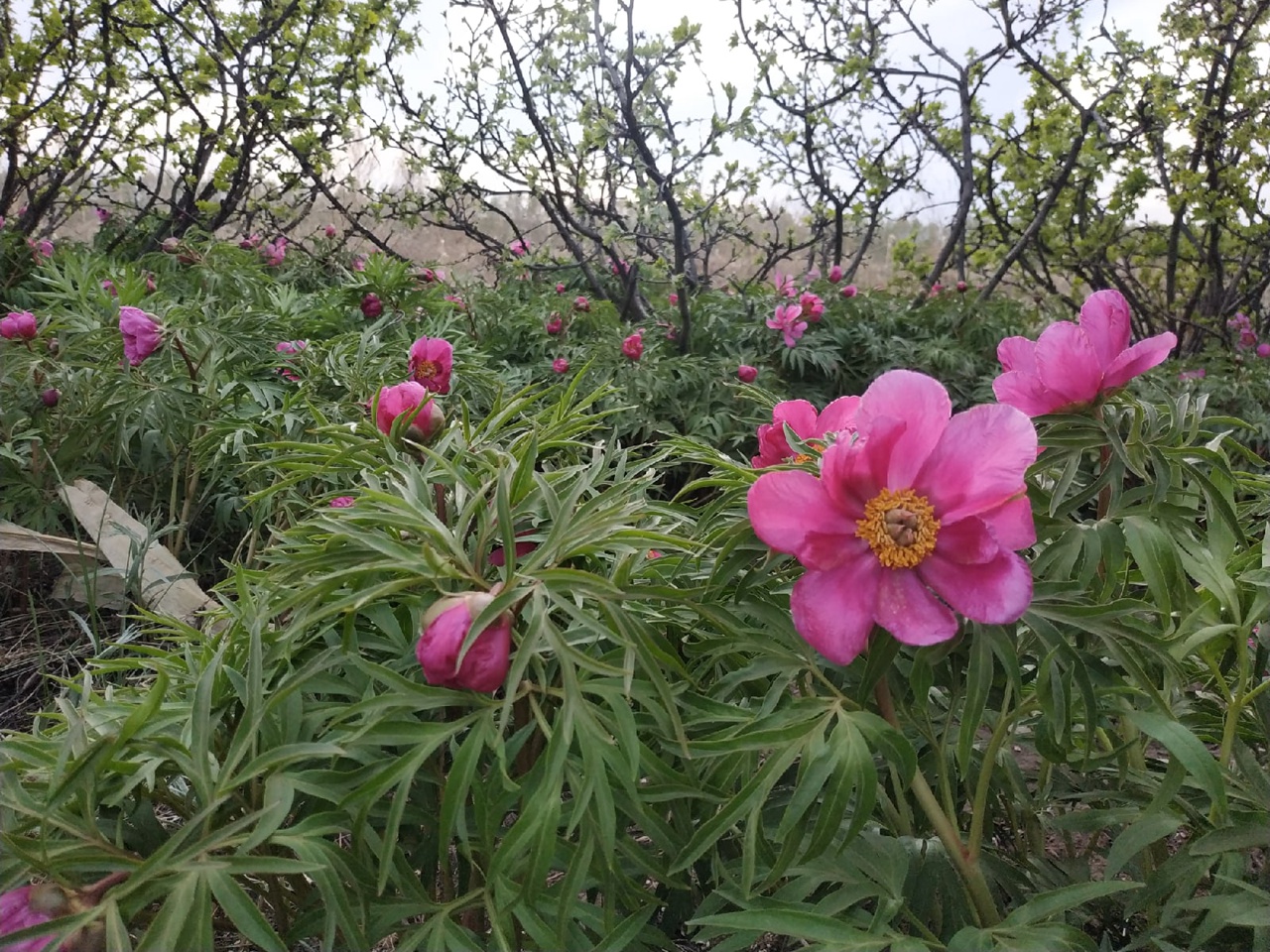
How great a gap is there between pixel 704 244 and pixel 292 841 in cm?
374

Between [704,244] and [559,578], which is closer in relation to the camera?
[559,578]

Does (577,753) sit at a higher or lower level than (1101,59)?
lower

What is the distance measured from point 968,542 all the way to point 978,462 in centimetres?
6

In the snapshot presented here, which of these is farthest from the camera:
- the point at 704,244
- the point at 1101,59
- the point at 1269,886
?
the point at 1101,59

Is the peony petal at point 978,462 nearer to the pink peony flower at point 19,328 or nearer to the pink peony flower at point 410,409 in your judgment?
the pink peony flower at point 410,409

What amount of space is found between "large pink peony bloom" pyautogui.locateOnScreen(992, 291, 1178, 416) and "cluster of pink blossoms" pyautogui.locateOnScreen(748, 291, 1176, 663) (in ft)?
0.41

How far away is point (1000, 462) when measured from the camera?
679 mm

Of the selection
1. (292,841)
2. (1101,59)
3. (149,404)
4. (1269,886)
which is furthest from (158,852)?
(1101,59)

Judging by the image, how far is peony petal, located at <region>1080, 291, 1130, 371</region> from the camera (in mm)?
793

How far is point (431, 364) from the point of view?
4.51 feet

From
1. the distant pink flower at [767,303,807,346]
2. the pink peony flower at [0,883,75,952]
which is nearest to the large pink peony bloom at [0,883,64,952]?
the pink peony flower at [0,883,75,952]

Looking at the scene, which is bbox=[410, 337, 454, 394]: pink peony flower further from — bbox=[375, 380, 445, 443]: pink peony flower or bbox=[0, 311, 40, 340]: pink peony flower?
bbox=[0, 311, 40, 340]: pink peony flower

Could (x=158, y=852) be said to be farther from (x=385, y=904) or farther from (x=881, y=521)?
(x=881, y=521)

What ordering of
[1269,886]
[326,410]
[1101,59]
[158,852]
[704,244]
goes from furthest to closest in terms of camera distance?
1. [1101,59]
2. [704,244]
3. [326,410]
4. [1269,886]
5. [158,852]
